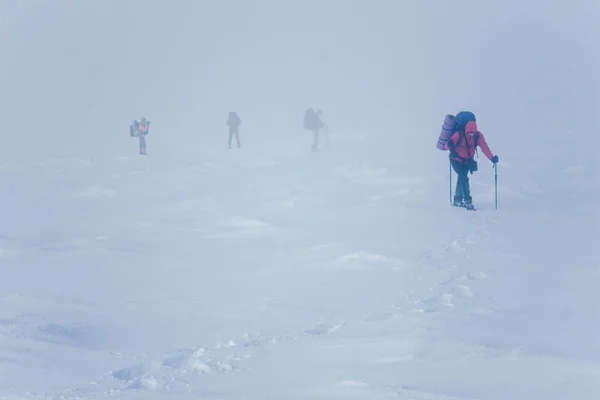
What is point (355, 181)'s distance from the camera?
16812mm

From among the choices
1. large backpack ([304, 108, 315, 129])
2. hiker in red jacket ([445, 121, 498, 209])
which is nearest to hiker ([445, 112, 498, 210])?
hiker in red jacket ([445, 121, 498, 209])

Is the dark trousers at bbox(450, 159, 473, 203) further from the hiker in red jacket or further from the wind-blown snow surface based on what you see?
the wind-blown snow surface

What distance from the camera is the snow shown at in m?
5.80

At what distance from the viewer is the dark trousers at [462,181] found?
39.3 feet

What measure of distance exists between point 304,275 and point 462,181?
408 cm

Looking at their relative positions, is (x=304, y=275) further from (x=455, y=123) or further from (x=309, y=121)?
(x=309, y=121)

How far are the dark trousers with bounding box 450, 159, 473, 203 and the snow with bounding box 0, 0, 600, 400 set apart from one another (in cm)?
32

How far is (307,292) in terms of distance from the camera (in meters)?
8.62

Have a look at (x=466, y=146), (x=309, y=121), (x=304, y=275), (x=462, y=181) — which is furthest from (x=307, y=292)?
(x=309, y=121)

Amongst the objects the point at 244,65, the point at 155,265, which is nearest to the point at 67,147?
the point at 155,265

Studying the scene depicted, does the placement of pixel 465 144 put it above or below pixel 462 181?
above

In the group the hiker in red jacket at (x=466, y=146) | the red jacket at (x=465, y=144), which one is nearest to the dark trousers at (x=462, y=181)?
the hiker in red jacket at (x=466, y=146)

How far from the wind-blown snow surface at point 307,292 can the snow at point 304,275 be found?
3 cm

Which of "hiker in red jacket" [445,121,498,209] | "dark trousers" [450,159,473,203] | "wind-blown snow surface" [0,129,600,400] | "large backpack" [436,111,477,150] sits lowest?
"wind-blown snow surface" [0,129,600,400]
